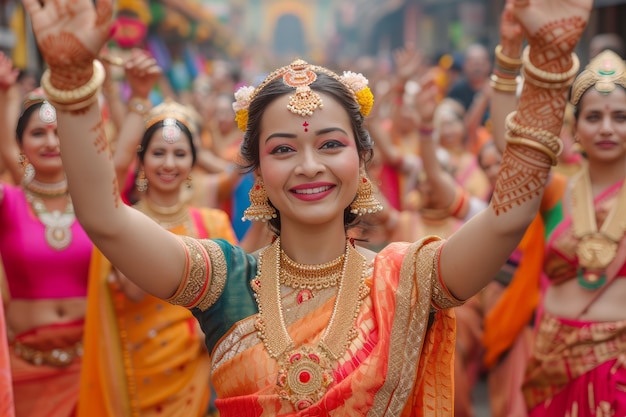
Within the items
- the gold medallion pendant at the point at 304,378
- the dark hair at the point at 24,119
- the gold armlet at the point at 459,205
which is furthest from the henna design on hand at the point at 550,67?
the gold armlet at the point at 459,205

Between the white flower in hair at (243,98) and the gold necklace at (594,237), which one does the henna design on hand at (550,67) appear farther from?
the gold necklace at (594,237)

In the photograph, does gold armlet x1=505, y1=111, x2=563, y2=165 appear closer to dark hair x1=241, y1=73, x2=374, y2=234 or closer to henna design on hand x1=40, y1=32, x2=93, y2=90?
dark hair x1=241, y1=73, x2=374, y2=234

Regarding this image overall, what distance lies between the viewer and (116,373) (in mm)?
3928

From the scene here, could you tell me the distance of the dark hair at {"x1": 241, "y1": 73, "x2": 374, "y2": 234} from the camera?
2398 mm

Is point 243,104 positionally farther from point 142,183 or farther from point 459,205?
point 459,205

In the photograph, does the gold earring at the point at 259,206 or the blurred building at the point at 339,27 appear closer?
the gold earring at the point at 259,206

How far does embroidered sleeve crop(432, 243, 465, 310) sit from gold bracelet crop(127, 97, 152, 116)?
214 cm

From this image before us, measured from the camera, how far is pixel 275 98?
2.39 meters

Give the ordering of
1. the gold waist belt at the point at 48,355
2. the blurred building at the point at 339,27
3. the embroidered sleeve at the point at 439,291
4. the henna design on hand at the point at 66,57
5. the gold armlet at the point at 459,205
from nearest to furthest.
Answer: the henna design on hand at the point at 66,57, the embroidered sleeve at the point at 439,291, the gold waist belt at the point at 48,355, the gold armlet at the point at 459,205, the blurred building at the point at 339,27

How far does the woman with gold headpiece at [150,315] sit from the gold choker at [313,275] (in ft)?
5.59

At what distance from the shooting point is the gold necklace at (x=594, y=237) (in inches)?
138

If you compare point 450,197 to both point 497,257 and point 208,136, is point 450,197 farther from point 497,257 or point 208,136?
point 208,136

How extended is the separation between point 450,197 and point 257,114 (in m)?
2.94

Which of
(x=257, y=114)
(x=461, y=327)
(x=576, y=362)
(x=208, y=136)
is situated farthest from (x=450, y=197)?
(x=208, y=136)
